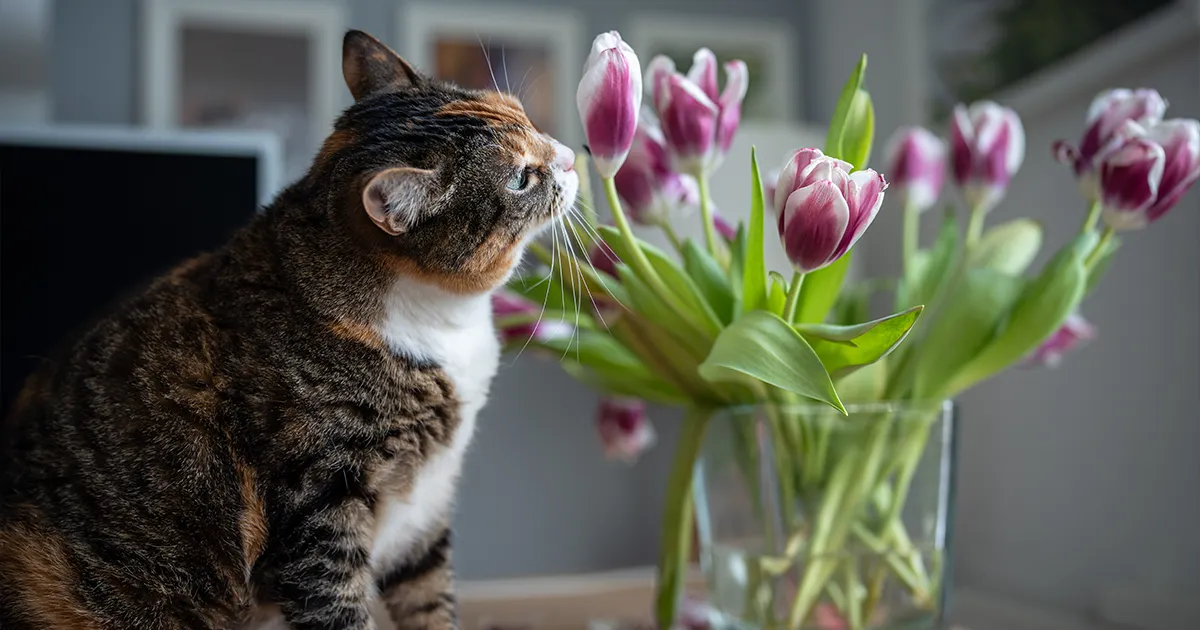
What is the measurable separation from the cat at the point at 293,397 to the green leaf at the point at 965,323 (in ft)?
0.94

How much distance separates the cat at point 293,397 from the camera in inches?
17.7

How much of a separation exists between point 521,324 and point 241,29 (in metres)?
1.59

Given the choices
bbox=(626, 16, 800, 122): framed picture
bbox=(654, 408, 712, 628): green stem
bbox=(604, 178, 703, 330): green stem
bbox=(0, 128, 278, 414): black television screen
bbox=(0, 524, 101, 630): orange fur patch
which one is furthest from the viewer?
bbox=(626, 16, 800, 122): framed picture

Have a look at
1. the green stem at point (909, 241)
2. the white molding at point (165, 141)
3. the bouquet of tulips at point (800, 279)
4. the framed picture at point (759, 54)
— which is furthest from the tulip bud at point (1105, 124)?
the framed picture at point (759, 54)

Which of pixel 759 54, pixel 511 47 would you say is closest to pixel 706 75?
pixel 511 47

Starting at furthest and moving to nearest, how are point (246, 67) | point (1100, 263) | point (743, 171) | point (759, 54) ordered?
point (759, 54) → point (246, 67) → point (743, 171) → point (1100, 263)

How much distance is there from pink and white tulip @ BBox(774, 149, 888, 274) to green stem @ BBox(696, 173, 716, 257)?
0.13 metres

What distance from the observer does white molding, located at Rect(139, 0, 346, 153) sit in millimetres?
1904

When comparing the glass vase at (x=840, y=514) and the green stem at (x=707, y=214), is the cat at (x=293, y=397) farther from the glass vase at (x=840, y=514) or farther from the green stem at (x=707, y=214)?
the glass vase at (x=840, y=514)

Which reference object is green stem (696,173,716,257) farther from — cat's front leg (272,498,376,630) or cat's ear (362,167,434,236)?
cat's front leg (272,498,376,630)

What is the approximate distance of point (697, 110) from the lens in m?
0.57

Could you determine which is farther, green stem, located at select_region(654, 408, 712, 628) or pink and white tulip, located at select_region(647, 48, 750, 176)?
green stem, located at select_region(654, 408, 712, 628)

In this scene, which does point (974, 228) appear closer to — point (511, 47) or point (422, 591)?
point (422, 591)

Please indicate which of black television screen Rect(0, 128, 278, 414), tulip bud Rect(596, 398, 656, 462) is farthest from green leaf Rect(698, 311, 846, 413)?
black television screen Rect(0, 128, 278, 414)
